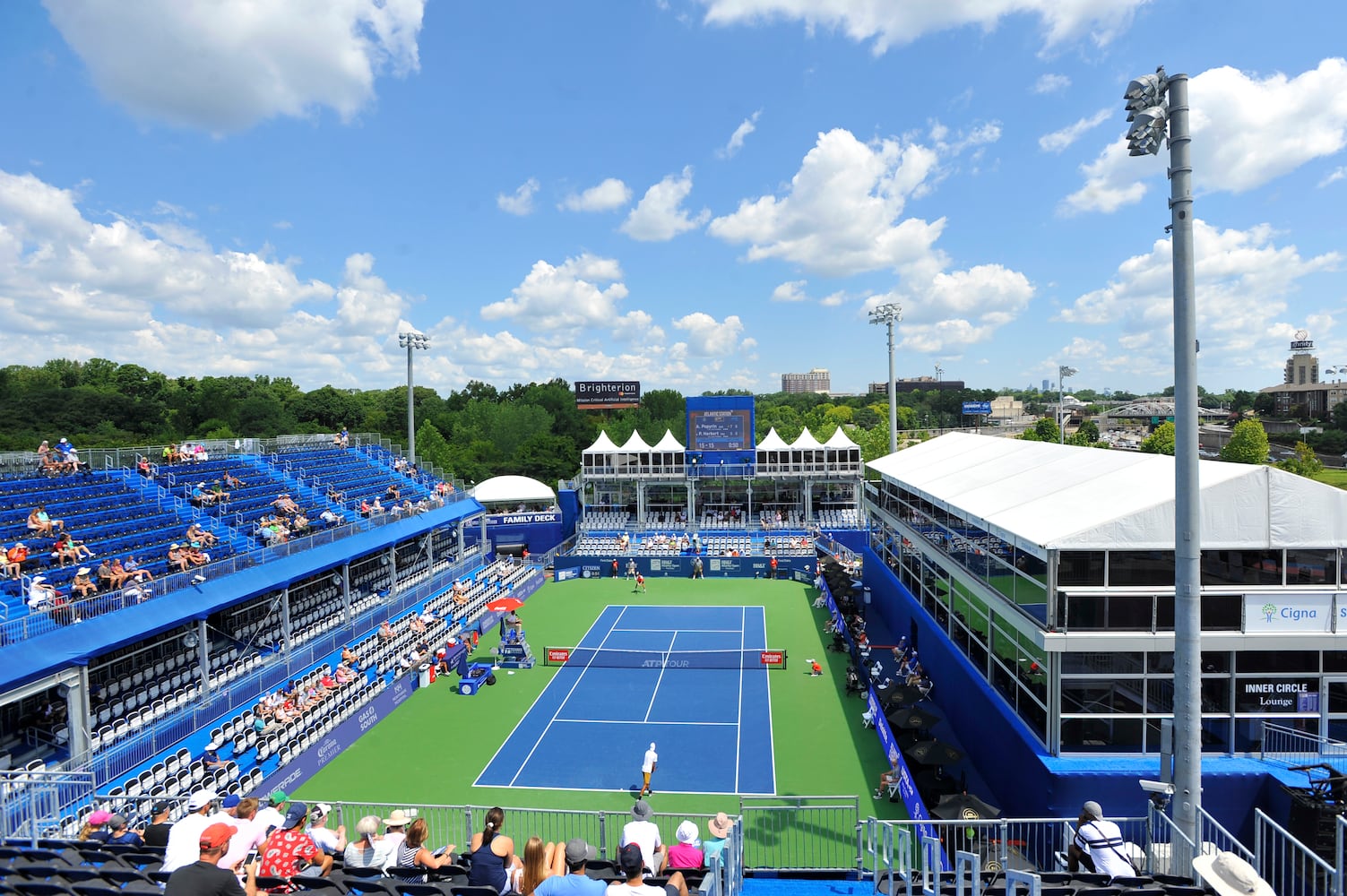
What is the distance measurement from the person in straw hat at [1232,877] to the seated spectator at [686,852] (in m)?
5.19


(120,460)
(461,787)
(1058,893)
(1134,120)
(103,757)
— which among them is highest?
(1134,120)

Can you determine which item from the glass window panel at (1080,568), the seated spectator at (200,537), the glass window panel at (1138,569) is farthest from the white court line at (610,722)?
the seated spectator at (200,537)

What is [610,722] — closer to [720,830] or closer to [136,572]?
[720,830]

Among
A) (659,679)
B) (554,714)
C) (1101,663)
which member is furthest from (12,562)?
(1101,663)

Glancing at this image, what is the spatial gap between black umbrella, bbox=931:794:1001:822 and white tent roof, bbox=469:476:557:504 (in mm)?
38258

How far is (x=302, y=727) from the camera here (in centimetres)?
1767

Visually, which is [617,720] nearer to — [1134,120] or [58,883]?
[58,883]

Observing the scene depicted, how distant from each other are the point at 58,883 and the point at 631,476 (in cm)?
3857

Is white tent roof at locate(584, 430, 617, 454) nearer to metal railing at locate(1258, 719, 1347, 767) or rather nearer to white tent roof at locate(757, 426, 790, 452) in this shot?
white tent roof at locate(757, 426, 790, 452)

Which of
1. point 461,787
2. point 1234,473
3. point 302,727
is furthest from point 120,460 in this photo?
point 1234,473

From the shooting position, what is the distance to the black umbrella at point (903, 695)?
17.8 metres

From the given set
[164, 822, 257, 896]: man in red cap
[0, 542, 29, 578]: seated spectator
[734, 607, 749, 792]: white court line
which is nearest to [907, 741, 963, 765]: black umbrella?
[734, 607, 749, 792]: white court line

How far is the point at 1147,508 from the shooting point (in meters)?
12.2

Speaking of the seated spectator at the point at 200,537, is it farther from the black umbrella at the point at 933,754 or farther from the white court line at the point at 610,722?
the black umbrella at the point at 933,754
